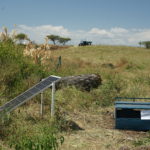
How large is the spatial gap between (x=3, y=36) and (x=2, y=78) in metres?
2.30

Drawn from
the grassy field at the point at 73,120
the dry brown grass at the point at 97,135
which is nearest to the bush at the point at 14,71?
the grassy field at the point at 73,120

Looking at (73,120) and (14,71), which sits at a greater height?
(14,71)

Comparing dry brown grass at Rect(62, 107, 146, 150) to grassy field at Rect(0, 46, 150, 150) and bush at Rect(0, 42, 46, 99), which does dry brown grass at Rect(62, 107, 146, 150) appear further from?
bush at Rect(0, 42, 46, 99)

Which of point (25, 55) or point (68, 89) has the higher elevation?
point (25, 55)

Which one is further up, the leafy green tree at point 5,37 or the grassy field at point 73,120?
the leafy green tree at point 5,37

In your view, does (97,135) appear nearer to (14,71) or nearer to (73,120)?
(73,120)

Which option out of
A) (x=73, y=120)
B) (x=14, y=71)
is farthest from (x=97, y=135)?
(x=14, y=71)

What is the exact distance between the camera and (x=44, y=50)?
10.6 meters

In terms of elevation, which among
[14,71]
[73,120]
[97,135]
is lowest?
[97,135]

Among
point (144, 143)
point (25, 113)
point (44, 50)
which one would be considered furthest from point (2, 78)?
point (144, 143)

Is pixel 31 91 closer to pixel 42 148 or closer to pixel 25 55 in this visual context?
pixel 42 148

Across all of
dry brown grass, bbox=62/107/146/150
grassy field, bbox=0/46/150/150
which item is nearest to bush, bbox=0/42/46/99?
grassy field, bbox=0/46/150/150

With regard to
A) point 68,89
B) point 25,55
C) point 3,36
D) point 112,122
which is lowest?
point 112,122

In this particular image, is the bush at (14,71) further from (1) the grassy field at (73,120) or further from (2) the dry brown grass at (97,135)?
(2) the dry brown grass at (97,135)
